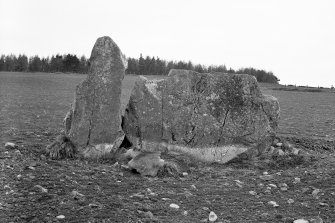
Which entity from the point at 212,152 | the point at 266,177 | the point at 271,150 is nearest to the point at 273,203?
the point at 266,177

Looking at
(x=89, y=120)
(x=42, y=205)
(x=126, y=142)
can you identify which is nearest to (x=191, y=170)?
(x=126, y=142)

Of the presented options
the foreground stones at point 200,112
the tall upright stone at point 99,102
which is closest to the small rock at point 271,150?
the foreground stones at point 200,112

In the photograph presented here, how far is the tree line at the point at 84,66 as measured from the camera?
255 feet

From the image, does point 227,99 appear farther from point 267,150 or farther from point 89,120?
point 89,120

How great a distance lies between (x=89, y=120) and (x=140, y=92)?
5.08ft

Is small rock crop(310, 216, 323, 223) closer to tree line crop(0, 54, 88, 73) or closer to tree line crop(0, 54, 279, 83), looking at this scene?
tree line crop(0, 54, 279, 83)

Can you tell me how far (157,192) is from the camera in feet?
25.0

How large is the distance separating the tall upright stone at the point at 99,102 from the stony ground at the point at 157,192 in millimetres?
886

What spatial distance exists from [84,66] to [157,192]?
74473mm

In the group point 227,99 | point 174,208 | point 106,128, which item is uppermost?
point 227,99

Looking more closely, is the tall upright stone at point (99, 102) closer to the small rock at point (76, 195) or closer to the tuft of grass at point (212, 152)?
the tuft of grass at point (212, 152)

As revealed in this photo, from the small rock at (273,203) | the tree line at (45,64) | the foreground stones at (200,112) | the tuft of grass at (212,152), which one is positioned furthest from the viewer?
the tree line at (45,64)

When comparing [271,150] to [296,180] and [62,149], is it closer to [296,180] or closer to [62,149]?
[296,180]

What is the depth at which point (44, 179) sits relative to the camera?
25.0 ft
